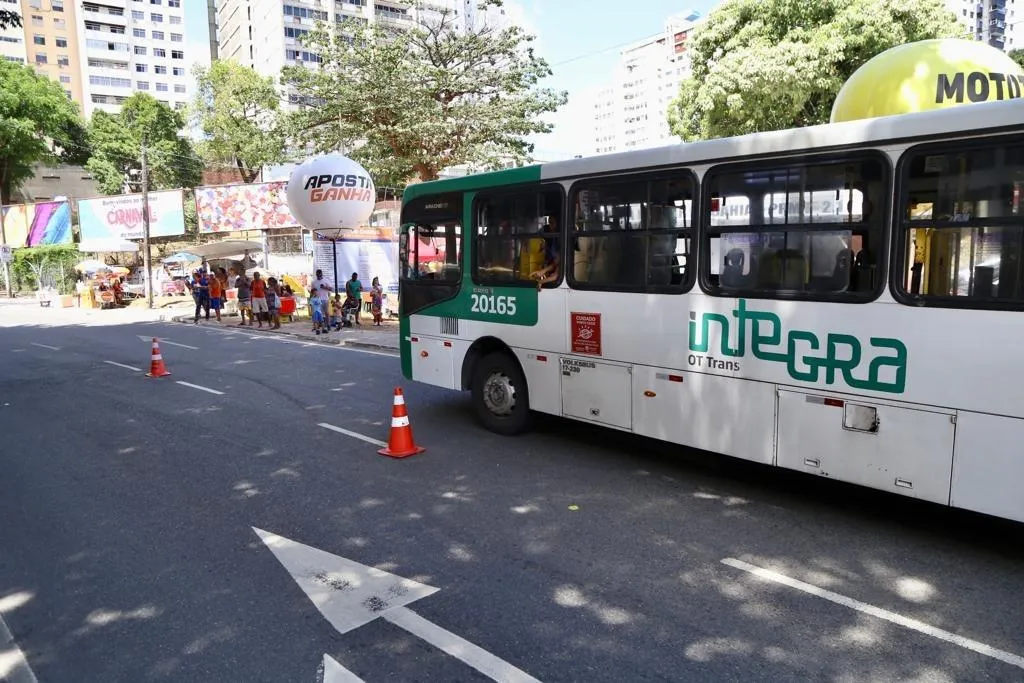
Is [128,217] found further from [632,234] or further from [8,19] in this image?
[632,234]

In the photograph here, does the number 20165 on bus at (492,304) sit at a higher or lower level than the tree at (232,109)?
lower

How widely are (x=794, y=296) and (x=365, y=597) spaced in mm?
3851

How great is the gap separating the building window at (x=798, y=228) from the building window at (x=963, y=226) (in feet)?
0.68

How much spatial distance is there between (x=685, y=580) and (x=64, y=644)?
374 centimetres

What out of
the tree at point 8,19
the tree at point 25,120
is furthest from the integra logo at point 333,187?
the tree at point 25,120

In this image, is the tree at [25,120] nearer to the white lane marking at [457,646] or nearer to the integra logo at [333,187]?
the integra logo at [333,187]

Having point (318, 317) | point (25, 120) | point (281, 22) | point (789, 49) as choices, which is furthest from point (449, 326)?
point (281, 22)

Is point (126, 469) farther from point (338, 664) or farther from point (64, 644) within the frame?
point (338, 664)

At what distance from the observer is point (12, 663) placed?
149 inches

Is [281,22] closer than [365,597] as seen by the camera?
No

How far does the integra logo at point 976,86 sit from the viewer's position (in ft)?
22.7

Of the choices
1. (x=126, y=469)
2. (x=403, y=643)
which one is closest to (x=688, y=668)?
(x=403, y=643)

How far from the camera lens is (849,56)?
19781 mm

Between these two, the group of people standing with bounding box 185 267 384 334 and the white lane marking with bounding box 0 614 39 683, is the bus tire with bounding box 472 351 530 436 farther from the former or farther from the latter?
the group of people standing with bounding box 185 267 384 334
